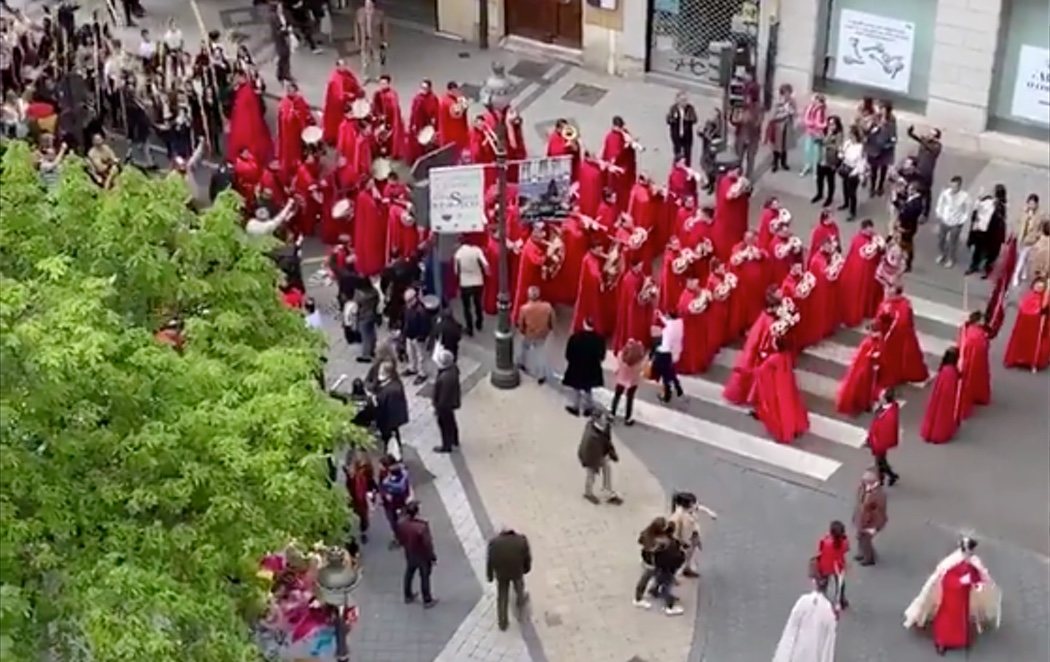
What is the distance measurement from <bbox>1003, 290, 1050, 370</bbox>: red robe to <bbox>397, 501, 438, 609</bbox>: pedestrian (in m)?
8.46

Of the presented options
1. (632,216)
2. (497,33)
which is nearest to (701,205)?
(632,216)

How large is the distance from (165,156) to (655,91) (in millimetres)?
8332

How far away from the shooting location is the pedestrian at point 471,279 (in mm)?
23969

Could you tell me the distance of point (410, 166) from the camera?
28234 millimetres

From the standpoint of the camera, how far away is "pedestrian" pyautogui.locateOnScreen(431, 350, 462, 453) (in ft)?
71.3

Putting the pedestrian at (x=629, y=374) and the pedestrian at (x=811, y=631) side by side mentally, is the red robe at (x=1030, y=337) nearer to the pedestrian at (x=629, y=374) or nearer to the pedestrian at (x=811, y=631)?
the pedestrian at (x=629, y=374)

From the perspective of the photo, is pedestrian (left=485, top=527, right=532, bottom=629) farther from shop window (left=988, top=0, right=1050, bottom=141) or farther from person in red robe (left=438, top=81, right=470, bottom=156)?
shop window (left=988, top=0, right=1050, bottom=141)

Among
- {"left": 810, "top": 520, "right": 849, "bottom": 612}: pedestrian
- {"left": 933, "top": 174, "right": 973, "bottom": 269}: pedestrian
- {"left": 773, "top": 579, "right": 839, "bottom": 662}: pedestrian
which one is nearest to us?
{"left": 773, "top": 579, "right": 839, "bottom": 662}: pedestrian

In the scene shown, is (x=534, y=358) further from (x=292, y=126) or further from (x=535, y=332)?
(x=292, y=126)

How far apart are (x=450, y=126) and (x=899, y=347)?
8.41 metres

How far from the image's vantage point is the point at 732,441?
22703 mm

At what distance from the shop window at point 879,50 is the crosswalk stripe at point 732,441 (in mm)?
8942

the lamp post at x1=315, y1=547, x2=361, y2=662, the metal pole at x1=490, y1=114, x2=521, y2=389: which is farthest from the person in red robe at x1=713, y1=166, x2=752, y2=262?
the lamp post at x1=315, y1=547, x2=361, y2=662

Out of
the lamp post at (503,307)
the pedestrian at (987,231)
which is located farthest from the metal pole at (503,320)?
the pedestrian at (987,231)
